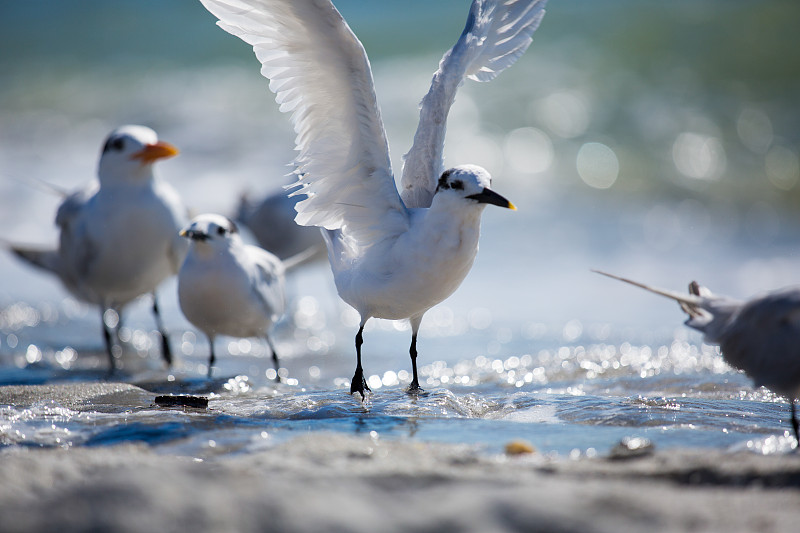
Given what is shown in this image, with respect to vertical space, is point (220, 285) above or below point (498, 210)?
below

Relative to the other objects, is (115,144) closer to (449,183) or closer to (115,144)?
(115,144)

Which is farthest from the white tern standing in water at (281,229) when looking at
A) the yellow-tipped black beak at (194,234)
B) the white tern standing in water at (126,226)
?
the yellow-tipped black beak at (194,234)

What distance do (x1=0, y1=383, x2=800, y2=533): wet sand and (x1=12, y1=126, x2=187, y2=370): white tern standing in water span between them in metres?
3.11

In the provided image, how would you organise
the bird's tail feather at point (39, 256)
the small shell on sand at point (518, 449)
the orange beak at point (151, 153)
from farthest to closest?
the bird's tail feather at point (39, 256) < the orange beak at point (151, 153) < the small shell on sand at point (518, 449)

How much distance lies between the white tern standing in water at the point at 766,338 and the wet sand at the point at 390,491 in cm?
41

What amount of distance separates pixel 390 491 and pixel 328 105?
2.30m

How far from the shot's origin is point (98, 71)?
19609mm

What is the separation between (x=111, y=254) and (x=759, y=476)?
455 cm

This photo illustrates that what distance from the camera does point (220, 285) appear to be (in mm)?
5027

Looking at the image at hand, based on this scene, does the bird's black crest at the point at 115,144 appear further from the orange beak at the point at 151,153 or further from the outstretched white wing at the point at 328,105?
the outstretched white wing at the point at 328,105

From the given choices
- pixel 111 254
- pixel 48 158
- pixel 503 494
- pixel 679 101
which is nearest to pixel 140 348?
pixel 111 254

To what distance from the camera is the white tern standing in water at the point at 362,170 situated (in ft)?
12.8

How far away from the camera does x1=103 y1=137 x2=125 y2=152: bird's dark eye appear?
5.88m

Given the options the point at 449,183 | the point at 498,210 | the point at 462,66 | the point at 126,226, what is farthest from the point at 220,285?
the point at 498,210
